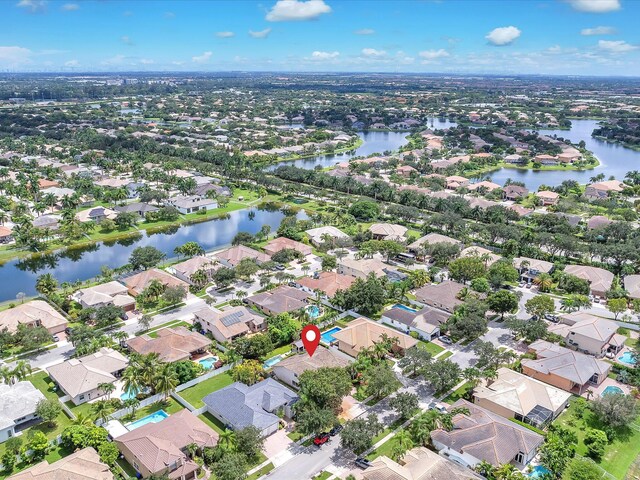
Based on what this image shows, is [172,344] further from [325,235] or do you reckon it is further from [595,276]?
[595,276]

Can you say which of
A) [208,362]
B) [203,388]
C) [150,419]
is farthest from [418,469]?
[208,362]

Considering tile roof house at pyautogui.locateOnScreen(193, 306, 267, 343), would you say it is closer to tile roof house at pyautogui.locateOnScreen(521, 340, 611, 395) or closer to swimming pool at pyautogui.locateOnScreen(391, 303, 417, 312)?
swimming pool at pyautogui.locateOnScreen(391, 303, 417, 312)

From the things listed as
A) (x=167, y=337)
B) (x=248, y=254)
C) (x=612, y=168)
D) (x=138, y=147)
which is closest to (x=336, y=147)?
(x=138, y=147)

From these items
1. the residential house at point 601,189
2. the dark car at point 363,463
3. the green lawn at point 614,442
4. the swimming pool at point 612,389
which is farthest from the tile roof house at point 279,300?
the residential house at point 601,189

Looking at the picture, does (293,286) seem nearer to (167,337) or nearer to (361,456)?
(167,337)

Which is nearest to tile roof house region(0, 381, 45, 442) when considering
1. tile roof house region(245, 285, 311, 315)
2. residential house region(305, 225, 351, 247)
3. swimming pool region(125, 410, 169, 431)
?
swimming pool region(125, 410, 169, 431)

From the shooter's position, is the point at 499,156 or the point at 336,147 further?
the point at 336,147

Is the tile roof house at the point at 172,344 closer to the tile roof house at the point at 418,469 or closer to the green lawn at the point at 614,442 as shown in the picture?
the tile roof house at the point at 418,469
